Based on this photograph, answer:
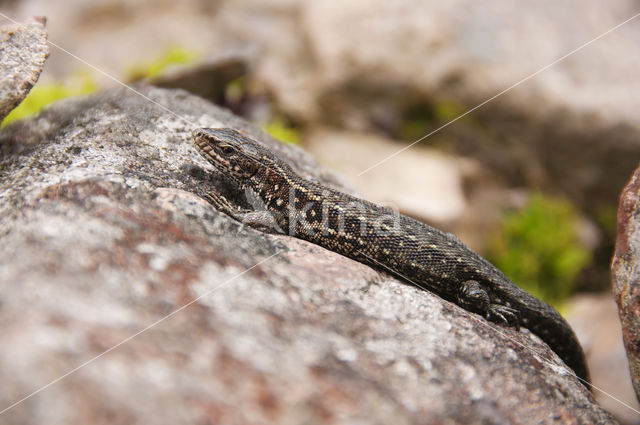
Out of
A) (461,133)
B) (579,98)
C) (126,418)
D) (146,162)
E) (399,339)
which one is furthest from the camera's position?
(461,133)

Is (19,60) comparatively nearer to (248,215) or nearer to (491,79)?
(248,215)

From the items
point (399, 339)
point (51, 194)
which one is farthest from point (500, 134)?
point (51, 194)

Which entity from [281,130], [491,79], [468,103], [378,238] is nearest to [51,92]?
[281,130]

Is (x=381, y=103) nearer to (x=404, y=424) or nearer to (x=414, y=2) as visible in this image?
(x=414, y=2)

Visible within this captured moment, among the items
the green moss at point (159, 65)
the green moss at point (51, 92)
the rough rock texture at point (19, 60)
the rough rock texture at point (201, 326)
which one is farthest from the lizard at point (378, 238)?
the green moss at point (159, 65)

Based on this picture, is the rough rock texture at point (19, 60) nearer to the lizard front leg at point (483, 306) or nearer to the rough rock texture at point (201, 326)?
the rough rock texture at point (201, 326)

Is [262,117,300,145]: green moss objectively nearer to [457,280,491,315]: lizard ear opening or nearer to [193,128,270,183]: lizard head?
[193,128,270,183]: lizard head
